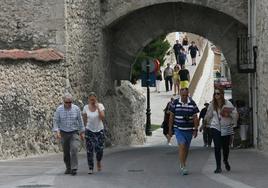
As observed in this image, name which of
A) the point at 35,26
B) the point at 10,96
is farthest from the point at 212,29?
the point at 10,96

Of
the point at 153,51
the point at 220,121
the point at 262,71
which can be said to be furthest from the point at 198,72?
the point at 220,121

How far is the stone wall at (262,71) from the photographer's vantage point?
18781mm

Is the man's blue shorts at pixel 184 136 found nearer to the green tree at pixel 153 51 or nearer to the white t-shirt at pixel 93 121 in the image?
the white t-shirt at pixel 93 121

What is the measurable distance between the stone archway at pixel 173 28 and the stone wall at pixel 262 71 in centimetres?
367

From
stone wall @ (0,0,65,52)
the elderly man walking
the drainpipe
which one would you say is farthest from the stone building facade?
the elderly man walking

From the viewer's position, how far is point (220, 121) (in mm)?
14180

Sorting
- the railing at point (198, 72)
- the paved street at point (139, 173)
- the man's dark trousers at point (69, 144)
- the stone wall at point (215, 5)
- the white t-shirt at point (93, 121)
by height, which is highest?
the stone wall at point (215, 5)

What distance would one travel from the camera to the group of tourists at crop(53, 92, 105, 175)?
1446 cm

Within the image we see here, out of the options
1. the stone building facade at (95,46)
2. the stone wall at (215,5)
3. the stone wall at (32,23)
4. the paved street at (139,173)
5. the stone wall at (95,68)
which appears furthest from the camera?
the stone wall at (215,5)

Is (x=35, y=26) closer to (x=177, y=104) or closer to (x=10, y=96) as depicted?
(x=10, y=96)

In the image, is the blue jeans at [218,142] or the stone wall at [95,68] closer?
the blue jeans at [218,142]

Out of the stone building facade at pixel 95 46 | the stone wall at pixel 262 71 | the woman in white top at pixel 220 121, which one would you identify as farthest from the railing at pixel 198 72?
the woman in white top at pixel 220 121

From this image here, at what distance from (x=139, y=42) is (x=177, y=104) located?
10588mm

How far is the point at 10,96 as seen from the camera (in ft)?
61.3
